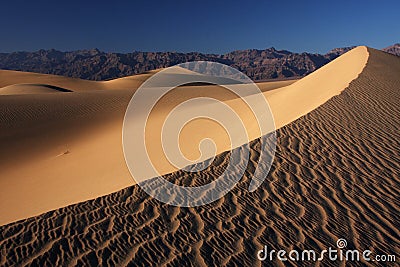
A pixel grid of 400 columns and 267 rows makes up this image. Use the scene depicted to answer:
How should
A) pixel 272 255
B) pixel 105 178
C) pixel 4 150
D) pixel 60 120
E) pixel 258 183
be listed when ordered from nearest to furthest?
pixel 272 255, pixel 258 183, pixel 105 178, pixel 4 150, pixel 60 120

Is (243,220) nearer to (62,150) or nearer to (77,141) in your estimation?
(62,150)

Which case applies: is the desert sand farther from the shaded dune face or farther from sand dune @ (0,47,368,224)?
the shaded dune face

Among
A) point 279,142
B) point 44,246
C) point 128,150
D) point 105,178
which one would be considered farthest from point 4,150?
point 279,142

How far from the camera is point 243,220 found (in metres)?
4.80

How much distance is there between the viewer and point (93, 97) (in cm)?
2538

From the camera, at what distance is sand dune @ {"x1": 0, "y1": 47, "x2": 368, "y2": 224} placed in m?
7.80

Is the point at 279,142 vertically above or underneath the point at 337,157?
above

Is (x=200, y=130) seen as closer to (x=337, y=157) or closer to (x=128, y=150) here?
(x=128, y=150)

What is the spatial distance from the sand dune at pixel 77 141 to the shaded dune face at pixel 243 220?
4.64ft

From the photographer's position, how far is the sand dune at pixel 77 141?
7.80 metres

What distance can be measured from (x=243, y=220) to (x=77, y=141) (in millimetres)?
12574

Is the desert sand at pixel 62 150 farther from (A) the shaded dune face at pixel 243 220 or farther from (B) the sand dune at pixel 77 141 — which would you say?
(A) the shaded dune face at pixel 243 220

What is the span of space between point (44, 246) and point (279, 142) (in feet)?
17.9

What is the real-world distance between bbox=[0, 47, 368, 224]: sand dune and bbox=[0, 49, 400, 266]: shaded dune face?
1.41 meters
